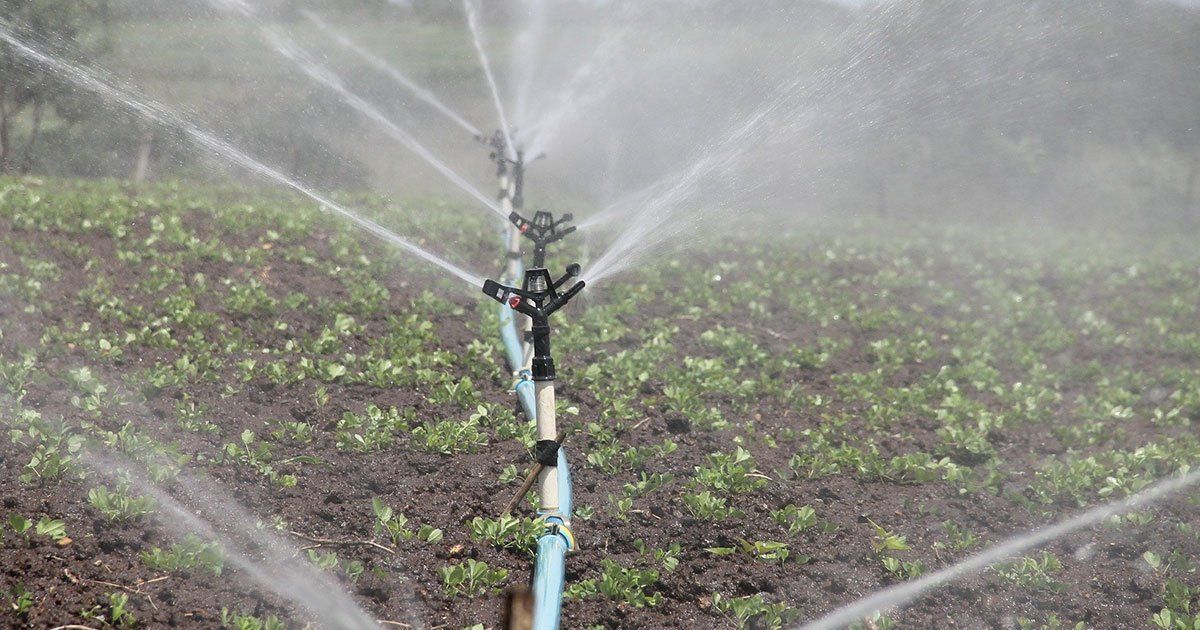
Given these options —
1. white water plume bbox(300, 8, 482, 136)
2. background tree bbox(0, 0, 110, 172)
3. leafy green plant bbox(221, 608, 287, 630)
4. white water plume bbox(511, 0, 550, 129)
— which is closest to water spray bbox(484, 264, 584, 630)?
leafy green plant bbox(221, 608, 287, 630)

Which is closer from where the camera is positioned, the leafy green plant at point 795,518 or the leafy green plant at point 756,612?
the leafy green plant at point 756,612

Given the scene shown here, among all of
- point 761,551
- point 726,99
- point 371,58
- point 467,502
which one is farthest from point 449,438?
point 371,58

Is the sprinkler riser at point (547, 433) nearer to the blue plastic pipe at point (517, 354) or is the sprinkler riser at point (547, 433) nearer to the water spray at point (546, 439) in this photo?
the water spray at point (546, 439)

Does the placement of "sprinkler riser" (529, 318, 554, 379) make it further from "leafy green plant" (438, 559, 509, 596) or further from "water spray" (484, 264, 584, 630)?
"leafy green plant" (438, 559, 509, 596)

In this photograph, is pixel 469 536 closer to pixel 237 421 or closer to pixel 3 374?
pixel 237 421

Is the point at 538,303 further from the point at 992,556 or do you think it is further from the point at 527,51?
the point at 527,51

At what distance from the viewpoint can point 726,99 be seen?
21.9m

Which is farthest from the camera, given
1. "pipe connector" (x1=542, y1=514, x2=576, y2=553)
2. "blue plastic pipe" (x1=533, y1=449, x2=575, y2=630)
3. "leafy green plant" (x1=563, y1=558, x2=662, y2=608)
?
"leafy green plant" (x1=563, y1=558, x2=662, y2=608)

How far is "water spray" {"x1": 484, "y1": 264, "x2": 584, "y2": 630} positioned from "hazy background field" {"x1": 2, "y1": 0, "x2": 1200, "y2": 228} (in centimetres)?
402

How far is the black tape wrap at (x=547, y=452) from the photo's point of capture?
401 cm

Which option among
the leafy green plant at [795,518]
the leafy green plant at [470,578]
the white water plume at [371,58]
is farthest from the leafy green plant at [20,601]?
the white water plume at [371,58]

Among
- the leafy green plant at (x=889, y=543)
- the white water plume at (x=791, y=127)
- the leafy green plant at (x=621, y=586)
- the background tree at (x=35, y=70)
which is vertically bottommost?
the leafy green plant at (x=621, y=586)

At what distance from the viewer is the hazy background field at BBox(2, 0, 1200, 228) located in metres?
14.5

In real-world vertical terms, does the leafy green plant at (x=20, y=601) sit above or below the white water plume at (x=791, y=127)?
below
